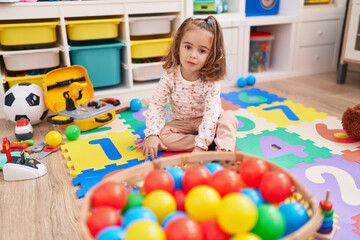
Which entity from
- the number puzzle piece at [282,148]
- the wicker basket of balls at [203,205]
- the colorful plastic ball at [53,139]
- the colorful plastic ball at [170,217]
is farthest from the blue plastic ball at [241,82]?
the colorful plastic ball at [170,217]

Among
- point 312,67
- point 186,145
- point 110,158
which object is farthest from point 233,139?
point 312,67

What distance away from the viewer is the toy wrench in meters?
1.34

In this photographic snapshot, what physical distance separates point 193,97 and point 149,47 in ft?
2.62

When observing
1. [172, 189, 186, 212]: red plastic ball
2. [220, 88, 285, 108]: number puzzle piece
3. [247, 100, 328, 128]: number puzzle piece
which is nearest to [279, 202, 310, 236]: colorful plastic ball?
[172, 189, 186, 212]: red plastic ball

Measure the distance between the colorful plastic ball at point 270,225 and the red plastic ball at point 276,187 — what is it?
8cm

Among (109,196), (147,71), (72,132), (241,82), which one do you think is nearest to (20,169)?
(72,132)

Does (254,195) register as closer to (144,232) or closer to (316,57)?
(144,232)

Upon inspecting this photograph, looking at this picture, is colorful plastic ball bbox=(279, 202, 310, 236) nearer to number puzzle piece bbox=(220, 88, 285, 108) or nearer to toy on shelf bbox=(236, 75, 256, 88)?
number puzzle piece bbox=(220, 88, 285, 108)

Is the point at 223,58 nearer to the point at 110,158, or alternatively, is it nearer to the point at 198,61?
the point at 198,61

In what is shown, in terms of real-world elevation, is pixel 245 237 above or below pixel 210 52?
below

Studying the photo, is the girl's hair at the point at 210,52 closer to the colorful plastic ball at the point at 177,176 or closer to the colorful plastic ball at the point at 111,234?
the colorful plastic ball at the point at 177,176

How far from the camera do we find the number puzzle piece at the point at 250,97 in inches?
77.6

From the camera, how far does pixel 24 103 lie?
1.56 m

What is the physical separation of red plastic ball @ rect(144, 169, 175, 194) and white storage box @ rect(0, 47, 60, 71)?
1310mm
